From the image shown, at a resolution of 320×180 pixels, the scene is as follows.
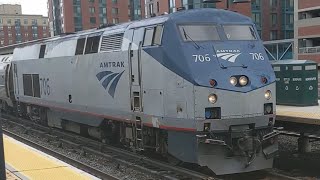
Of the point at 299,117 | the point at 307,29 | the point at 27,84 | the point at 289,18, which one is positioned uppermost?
the point at 289,18

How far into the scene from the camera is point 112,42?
11.0 metres

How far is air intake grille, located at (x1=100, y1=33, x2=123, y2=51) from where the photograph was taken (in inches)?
420

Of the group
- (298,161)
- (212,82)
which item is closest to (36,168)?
(212,82)

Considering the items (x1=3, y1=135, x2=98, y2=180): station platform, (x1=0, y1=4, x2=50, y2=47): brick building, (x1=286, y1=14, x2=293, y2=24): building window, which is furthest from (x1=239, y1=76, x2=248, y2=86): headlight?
(x1=0, y1=4, x2=50, y2=47): brick building

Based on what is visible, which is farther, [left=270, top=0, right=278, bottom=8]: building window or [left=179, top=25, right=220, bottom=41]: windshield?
[left=270, top=0, right=278, bottom=8]: building window

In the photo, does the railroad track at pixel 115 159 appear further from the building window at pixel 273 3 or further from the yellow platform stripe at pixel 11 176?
the building window at pixel 273 3

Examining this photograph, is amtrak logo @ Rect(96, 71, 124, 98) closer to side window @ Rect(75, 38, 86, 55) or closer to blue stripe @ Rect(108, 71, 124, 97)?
blue stripe @ Rect(108, 71, 124, 97)

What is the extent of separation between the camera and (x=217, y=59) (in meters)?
8.73

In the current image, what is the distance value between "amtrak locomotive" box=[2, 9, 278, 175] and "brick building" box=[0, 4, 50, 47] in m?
101

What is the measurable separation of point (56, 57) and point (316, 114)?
8.63 metres

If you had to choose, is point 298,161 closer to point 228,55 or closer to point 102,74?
point 228,55

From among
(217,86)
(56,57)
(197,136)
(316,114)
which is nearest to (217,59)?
(217,86)

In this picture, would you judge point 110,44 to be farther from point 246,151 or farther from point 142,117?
point 246,151

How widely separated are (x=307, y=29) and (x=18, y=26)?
83522mm
